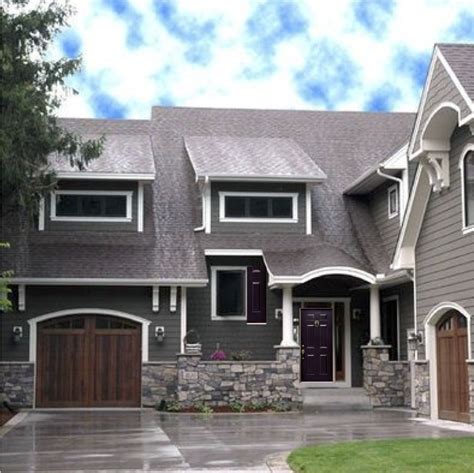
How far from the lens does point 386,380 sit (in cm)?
2228

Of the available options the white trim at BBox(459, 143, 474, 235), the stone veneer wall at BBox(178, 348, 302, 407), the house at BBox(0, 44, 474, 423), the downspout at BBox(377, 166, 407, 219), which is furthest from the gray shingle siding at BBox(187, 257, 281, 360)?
the white trim at BBox(459, 143, 474, 235)

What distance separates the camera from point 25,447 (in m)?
13.7

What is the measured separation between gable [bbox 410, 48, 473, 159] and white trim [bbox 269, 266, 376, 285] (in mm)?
4416

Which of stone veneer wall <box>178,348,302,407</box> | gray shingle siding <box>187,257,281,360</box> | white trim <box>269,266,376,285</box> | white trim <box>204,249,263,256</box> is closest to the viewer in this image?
stone veneer wall <box>178,348,302,407</box>

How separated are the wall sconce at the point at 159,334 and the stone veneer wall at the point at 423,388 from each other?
6.47 meters

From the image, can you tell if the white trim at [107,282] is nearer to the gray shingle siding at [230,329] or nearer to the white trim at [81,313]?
the white trim at [81,313]

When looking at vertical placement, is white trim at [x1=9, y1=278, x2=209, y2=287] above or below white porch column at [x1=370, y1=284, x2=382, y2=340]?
above

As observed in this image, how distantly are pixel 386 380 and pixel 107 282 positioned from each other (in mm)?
7202

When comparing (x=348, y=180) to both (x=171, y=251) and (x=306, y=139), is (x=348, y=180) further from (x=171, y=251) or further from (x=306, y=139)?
(x=171, y=251)

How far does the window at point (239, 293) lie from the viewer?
23453mm

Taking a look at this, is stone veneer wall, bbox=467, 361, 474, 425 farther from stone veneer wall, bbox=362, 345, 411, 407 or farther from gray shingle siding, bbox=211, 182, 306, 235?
gray shingle siding, bbox=211, 182, 306, 235

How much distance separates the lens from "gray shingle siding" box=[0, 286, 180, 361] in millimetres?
22344

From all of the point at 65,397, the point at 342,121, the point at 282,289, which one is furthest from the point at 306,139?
the point at 65,397

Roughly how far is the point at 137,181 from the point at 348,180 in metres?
6.38
